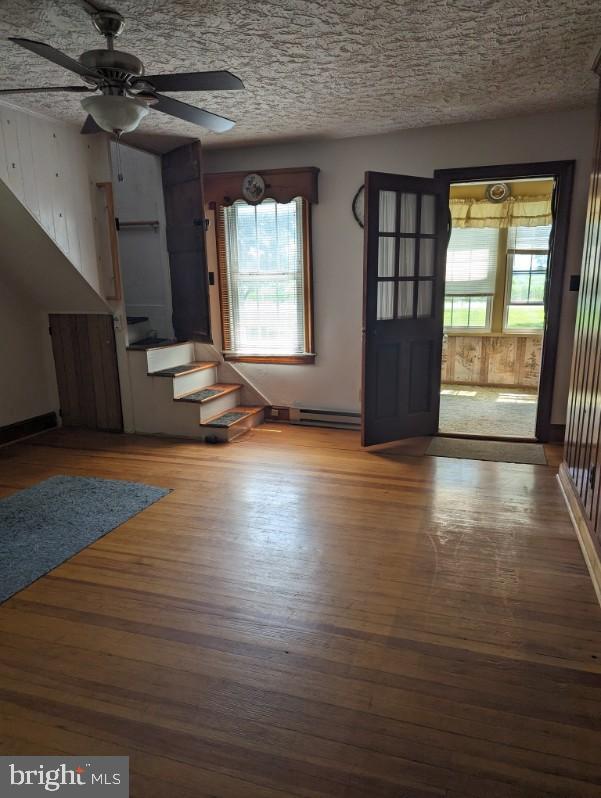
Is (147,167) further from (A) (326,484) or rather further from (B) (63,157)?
(A) (326,484)

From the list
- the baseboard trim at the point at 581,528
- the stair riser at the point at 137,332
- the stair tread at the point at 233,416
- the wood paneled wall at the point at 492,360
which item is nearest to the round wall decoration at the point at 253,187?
the stair riser at the point at 137,332

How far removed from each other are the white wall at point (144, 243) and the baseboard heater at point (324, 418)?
160 centimetres

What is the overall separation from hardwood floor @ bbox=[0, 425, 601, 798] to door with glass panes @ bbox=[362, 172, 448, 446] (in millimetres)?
1194

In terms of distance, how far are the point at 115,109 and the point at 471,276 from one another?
565 cm

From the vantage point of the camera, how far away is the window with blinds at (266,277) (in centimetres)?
501

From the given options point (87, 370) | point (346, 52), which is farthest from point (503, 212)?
point (87, 370)

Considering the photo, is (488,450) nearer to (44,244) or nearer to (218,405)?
(218,405)

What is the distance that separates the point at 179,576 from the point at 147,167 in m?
4.20

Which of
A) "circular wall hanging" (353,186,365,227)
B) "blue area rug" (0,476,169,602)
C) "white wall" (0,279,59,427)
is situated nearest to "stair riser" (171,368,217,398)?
"blue area rug" (0,476,169,602)

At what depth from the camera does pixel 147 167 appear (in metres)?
5.22

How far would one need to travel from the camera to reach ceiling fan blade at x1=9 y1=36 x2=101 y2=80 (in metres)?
1.91

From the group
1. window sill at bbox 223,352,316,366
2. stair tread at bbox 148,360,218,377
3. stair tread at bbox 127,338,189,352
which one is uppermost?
stair tread at bbox 127,338,189,352

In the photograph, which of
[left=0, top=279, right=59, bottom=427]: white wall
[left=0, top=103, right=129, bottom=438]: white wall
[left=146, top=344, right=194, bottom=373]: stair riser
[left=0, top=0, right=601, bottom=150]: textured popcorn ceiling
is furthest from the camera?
[left=146, top=344, right=194, bottom=373]: stair riser

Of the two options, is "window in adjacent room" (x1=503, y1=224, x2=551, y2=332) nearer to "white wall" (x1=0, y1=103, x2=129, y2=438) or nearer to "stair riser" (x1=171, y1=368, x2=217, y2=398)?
"stair riser" (x1=171, y1=368, x2=217, y2=398)
